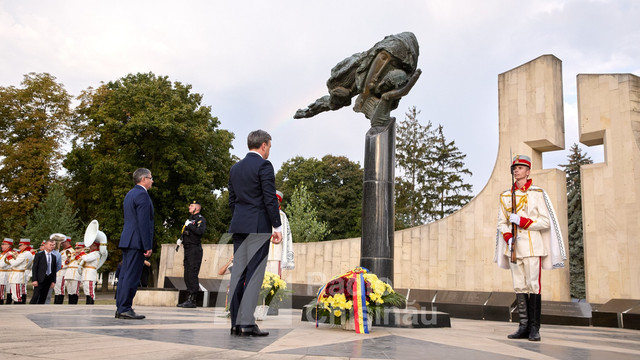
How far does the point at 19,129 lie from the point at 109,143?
18.3 feet

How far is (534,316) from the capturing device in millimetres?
5629

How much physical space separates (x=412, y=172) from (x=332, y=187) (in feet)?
29.1

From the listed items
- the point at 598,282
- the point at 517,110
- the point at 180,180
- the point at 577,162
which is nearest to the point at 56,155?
the point at 180,180

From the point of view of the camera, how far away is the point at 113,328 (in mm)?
4859

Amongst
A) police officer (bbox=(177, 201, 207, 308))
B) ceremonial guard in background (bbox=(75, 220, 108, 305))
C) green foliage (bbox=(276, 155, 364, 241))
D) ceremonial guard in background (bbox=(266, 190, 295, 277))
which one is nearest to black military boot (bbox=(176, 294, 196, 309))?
police officer (bbox=(177, 201, 207, 308))

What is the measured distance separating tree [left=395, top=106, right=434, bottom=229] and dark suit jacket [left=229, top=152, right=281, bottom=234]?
38.4 meters

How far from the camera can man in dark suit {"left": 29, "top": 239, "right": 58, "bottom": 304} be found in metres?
13.1

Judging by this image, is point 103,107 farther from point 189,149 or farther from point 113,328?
point 113,328

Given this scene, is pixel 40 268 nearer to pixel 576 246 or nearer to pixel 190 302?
pixel 190 302

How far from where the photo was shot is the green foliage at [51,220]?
2534cm

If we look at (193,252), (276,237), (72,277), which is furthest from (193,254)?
(276,237)

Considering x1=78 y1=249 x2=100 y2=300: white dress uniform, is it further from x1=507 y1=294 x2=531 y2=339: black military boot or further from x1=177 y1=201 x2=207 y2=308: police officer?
x1=507 y1=294 x2=531 y2=339: black military boot

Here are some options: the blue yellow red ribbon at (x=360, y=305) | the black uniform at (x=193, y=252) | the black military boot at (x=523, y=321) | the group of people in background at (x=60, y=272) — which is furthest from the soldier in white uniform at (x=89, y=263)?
the black military boot at (x=523, y=321)

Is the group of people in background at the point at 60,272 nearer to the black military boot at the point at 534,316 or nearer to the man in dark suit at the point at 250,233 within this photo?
the man in dark suit at the point at 250,233
